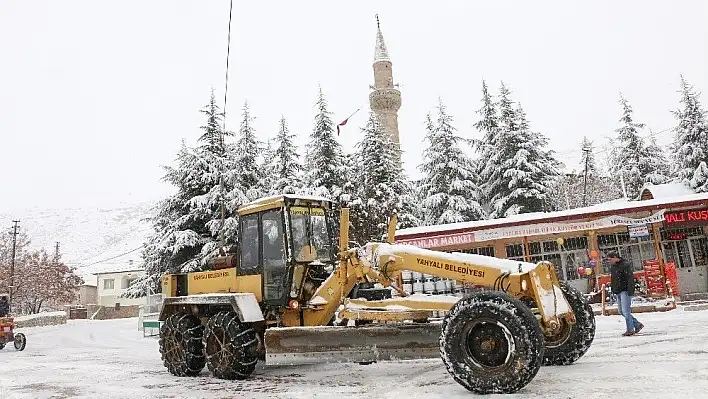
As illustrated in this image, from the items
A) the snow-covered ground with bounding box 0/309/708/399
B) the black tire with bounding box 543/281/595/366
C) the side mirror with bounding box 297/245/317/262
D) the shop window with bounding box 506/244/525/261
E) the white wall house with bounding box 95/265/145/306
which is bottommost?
the snow-covered ground with bounding box 0/309/708/399

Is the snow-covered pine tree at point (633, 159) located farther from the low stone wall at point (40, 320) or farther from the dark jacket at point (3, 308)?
the low stone wall at point (40, 320)

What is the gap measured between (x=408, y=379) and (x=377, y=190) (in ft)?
76.2

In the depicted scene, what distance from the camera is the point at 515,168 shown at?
31.5 meters

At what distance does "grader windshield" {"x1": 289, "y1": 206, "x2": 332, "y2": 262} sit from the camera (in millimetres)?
8320

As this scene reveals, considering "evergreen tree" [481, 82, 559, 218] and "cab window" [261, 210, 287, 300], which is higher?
"evergreen tree" [481, 82, 559, 218]

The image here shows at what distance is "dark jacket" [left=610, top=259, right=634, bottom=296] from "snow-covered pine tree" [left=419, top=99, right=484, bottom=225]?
20358mm

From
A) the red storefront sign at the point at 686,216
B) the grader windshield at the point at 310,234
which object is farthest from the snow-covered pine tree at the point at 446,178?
the grader windshield at the point at 310,234

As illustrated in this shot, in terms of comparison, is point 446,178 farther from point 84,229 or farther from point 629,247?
point 84,229

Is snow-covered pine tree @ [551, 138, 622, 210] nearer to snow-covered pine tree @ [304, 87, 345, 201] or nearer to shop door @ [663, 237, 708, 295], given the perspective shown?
snow-covered pine tree @ [304, 87, 345, 201]

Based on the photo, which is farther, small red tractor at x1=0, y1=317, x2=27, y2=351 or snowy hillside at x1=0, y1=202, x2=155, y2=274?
snowy hillside at x1=0, y1=202, x2=155, y2=274

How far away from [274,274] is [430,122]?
88.6ft

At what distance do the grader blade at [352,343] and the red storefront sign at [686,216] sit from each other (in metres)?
13.7

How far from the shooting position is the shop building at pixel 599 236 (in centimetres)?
1706

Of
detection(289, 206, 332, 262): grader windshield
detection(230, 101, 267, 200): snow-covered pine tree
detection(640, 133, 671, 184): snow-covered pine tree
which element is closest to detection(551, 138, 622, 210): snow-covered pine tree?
detection(640, 133, 671, 184): snow-covered pine tree
